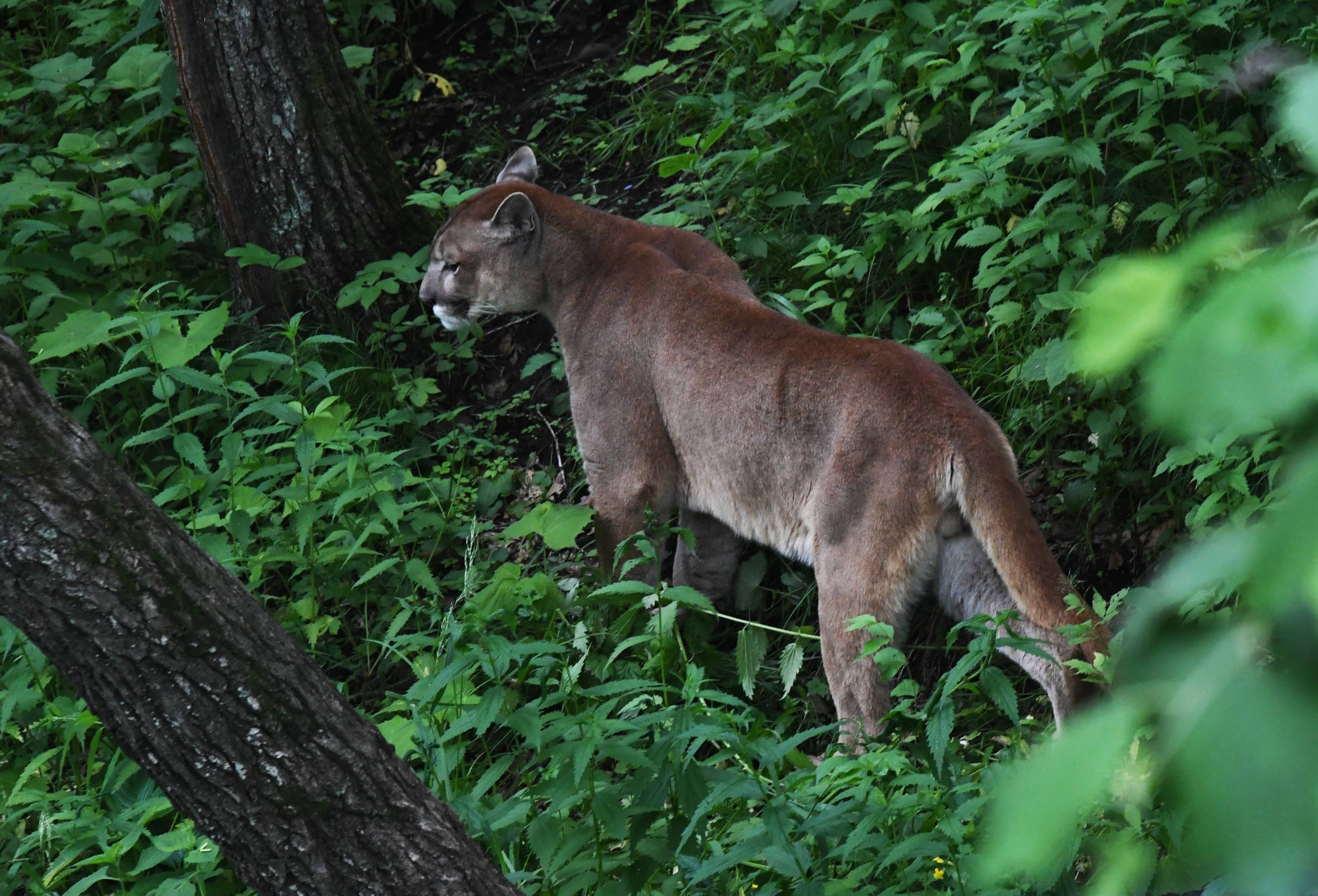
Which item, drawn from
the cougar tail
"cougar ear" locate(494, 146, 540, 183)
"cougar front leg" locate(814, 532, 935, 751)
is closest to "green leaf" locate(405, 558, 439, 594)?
"cougar front leg" locate(814, 532, 935, 751)

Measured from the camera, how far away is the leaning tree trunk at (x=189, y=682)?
2414 mm

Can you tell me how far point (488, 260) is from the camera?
5691mm

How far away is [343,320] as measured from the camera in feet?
21.9

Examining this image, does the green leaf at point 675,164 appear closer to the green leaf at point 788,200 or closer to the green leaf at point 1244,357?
the green leaf at point 788,200

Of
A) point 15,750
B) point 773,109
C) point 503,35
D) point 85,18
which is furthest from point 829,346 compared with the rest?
point 85,18

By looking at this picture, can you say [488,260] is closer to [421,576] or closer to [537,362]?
[537,362]

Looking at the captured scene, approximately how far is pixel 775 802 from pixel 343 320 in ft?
15.1

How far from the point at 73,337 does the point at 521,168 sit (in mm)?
2339

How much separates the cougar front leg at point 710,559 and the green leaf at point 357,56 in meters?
Result: 3.76

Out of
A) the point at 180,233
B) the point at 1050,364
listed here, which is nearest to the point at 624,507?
the point at 1050,364

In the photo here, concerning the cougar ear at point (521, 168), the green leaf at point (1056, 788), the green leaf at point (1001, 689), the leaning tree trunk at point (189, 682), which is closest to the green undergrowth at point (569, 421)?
the green leaf at point (1001, 689)

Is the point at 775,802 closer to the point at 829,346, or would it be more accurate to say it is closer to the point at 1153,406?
the point at 829,346

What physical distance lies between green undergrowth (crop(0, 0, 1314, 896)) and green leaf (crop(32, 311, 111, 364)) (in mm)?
23

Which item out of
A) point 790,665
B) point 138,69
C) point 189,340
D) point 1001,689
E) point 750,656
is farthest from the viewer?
point 138,69
